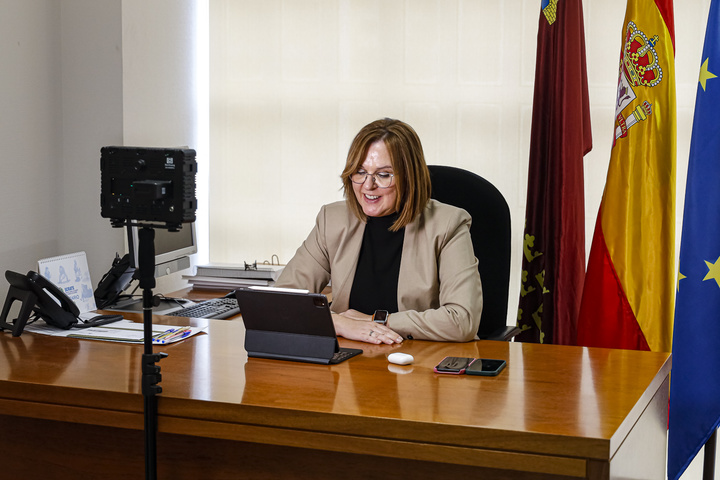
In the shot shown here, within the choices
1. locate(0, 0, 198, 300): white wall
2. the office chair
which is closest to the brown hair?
the office chair

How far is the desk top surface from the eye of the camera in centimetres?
139

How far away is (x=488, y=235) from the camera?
2.45 metres

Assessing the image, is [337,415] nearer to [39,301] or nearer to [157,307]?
[39,301]

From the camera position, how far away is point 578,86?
279 cm

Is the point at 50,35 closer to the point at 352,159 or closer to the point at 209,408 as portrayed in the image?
the point at 352,159

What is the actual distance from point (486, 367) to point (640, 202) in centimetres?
123

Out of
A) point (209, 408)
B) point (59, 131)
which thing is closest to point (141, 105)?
point (59, 131)

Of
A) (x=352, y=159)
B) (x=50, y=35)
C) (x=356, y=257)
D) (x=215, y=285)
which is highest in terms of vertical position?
(x=50, y=35)

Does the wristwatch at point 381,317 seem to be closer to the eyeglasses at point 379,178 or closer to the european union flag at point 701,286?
the eyeglasses at point 379,178

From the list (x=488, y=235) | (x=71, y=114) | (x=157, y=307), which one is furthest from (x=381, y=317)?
(x=71, y=114)

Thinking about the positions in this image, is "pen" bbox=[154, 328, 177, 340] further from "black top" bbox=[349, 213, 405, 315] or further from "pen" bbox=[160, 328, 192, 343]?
"black top" bbox=[349, 213, 405, 315]

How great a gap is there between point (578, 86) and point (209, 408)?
194 centimetres

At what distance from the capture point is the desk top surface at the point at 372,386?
1.39 metres

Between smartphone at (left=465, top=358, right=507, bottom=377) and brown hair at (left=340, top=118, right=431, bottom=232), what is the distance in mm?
658
